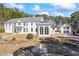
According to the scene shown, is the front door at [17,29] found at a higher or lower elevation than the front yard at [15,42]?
higher

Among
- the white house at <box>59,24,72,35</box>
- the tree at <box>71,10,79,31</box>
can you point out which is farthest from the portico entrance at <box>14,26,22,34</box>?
the tree at <box>71,10,79,31</box>

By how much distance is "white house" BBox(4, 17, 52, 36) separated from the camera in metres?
3.98

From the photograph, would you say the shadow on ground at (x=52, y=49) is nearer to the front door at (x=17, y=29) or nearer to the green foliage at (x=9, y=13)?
the front door at (x=17, y=29)

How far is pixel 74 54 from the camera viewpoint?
155 inches

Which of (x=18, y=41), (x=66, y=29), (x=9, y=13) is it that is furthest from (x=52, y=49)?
(x=9, y=13)

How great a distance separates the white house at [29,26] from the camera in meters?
3.98

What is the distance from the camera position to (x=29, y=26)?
399cm

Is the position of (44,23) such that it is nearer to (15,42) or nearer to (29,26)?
(29,26)

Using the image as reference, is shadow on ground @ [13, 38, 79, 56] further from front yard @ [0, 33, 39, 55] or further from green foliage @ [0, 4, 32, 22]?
green foliage @ [0, 4, 32, 22]

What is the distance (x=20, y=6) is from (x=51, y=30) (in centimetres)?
47

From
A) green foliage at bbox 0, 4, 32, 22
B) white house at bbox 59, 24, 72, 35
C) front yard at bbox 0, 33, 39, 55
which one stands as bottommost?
front yard at bbox 0, 33, 39, 55

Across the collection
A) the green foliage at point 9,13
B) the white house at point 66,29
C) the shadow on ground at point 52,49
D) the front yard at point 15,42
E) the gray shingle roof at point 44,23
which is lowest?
the shadow on ground at point 52,49

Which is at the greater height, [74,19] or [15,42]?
[74,19]

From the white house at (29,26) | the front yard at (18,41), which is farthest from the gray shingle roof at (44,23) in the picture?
the front yard at (18,41)
